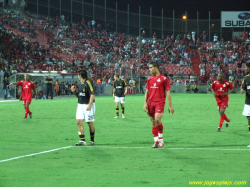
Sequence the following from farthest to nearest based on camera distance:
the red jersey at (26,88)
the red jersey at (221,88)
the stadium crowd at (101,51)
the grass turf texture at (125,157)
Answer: the stadium crowd at (101,51) → the red jersey at (26,88) → the red jersey at (221,88) → the grass turf texture at (125,157)

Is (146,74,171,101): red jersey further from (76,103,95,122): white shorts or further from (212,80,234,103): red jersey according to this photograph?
(212,80,234,103): red jersey

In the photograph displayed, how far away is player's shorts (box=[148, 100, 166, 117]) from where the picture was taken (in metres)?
10.7

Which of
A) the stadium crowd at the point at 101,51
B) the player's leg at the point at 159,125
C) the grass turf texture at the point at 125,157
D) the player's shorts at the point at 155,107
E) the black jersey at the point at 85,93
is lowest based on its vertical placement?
the grass turf texture at the point at 125,157

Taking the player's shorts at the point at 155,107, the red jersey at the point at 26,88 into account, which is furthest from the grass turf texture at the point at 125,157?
the red jersey at the point at 26,88

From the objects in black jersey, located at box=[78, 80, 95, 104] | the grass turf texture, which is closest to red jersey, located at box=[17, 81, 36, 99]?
the grass turf texture

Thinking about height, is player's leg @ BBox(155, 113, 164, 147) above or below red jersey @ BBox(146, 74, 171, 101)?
below

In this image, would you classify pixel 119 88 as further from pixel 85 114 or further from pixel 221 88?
pixel 85 114

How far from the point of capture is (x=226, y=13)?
6806cm

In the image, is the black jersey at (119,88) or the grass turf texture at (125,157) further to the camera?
the black jersey at (119,88)

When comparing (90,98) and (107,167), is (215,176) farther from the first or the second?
(90,98)

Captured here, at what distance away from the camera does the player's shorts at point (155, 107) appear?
1072 cm

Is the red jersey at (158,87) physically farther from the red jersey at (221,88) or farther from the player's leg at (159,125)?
the red jersey at (221,88)

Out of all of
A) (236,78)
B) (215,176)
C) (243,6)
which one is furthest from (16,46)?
(243,6)

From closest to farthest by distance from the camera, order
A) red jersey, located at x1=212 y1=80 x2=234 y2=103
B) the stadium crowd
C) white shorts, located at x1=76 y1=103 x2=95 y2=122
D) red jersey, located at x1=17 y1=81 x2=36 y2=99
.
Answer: white shorts, located at x1=76 y1=103 x2=95 y2=122 < red jersey, located at x1=212 y1=80 x2=234 y2=103 < red jersey, located at x1=17 y1=81 x2=36 y2=99 < the stadium crowd
